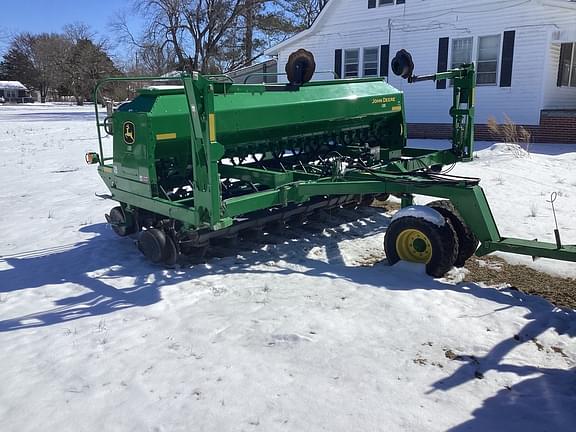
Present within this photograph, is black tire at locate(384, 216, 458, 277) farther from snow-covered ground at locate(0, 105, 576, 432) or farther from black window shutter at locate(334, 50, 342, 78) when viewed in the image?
black window shutter at locate(334, 50, 342, 78)

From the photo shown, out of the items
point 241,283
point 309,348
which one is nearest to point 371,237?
point 241,283

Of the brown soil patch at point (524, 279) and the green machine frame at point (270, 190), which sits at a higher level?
the green machine frame at point (270, 190)

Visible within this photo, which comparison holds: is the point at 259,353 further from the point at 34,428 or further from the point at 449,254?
the point at 449,254

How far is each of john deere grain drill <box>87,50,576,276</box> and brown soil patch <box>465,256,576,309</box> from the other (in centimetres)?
27

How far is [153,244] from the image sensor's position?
5180 millimetres

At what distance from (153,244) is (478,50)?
14.5 meters

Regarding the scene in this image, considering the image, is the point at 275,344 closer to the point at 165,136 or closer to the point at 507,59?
the point at 165,136

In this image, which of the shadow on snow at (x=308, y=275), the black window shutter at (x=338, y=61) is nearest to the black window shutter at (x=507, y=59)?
the black window shutter at (x=338, y=61)

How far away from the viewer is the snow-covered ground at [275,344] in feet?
9.32

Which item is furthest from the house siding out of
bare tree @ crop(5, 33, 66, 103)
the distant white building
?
the distant white building

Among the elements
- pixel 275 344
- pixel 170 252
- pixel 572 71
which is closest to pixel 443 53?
pixel 572 71

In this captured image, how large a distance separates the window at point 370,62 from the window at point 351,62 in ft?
0.95

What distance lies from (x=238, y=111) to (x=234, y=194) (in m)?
0.99

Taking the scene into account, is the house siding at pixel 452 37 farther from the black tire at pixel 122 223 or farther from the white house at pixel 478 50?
the black tire at pixel 122 223
